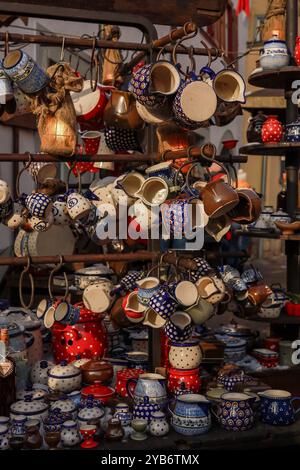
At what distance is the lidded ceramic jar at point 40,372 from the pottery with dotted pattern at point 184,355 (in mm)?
539

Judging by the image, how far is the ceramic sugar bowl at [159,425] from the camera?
1966 millimetres

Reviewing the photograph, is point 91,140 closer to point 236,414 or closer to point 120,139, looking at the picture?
point 120,139

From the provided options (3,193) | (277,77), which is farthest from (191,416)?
(277,77)

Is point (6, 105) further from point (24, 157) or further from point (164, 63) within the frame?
point (164, 63)

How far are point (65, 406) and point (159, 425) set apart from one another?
35 centimetres

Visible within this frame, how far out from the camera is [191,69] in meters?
2.11

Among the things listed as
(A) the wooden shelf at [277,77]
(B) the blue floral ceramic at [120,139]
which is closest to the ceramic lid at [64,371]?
(B) the blue floral ceramic at [120,139]

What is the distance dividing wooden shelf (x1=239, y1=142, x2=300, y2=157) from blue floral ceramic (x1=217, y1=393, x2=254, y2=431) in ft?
5.01

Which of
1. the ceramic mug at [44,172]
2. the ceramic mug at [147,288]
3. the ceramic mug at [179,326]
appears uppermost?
the ceramic mug at [44,172]

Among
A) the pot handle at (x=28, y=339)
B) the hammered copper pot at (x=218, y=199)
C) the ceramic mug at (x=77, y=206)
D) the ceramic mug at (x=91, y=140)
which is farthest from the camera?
the ceramic mug at (x=91, y=140)

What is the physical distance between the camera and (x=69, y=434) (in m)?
1.89

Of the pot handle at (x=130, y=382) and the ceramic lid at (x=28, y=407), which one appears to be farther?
the pot handle at (x=130, y=382)

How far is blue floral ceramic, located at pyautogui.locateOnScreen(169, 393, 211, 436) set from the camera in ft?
6.46

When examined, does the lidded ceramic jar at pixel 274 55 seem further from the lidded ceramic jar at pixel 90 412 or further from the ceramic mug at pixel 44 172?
the lidded ceramic jar at pixel 90 412
